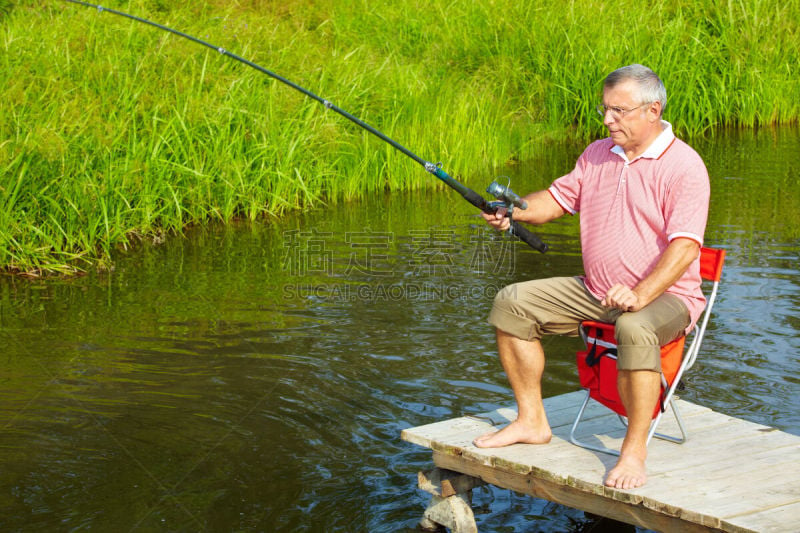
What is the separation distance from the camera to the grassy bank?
8.15m

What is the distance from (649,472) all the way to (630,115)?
1.32 meters

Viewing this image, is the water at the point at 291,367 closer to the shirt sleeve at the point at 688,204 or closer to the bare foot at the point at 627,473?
the bare foot at the point at 627,473

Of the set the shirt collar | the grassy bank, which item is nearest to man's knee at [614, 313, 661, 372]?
the shirt collar

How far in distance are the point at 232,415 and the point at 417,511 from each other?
4.42 feet

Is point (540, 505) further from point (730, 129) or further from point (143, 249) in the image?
point (730, 129)

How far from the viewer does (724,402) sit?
5273mm

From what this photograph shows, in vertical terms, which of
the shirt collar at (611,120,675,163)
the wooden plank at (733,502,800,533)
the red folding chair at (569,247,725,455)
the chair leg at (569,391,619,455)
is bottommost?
the wooden plank at (733,502,800,533)

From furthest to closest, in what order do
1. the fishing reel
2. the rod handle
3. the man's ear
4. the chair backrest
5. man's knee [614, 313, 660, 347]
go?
the rod handle
the fishing reel
the chair backrest
the man's ear
man's knee [614, 313, 660, 347]

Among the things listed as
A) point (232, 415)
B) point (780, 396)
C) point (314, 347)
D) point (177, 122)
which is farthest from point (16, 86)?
point (780, 396)

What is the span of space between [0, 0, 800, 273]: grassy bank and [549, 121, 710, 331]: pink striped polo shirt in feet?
16.5

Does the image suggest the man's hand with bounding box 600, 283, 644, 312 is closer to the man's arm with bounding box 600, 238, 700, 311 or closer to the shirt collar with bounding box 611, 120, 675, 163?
the man's arm with bounding box 600, 238, 700, 311

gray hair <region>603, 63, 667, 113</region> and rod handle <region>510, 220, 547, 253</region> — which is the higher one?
gray hair <region>603, 63, 667, 113</region>

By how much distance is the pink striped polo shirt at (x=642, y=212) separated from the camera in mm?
3727

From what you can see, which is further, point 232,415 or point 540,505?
point 232,415
